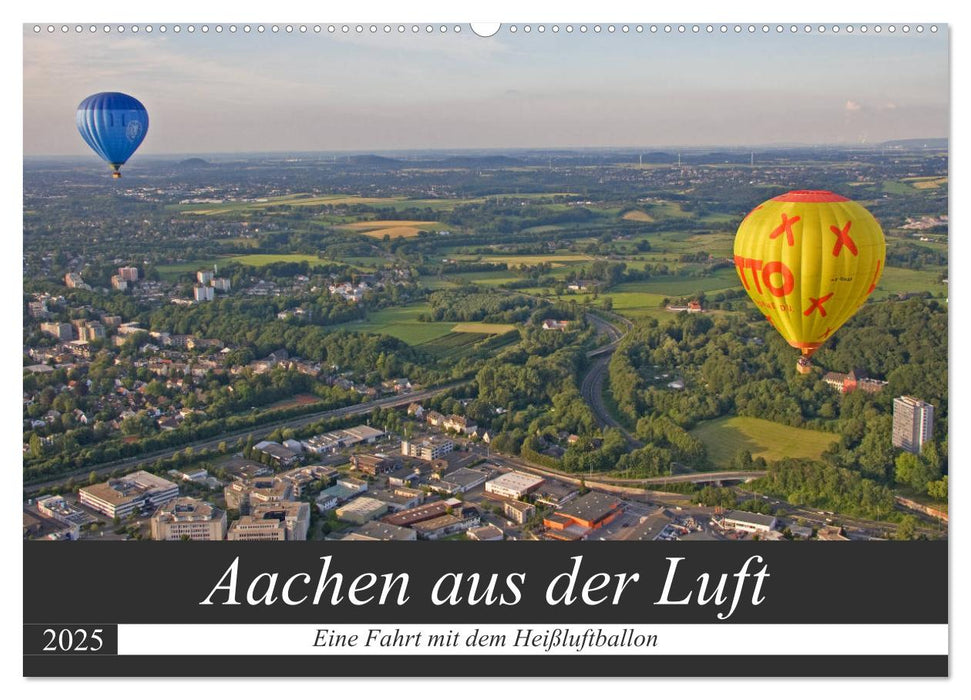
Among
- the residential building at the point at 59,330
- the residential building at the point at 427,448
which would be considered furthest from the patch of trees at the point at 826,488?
the residential building at the point at 59,330

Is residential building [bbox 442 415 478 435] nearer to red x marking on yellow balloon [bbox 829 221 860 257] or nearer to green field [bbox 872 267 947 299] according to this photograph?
red x marking on yellow balloon [bbox 829 221 860 257]

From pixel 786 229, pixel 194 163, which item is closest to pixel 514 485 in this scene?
pixel 786 229

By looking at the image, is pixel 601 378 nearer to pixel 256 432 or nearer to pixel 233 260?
pixel 256 432

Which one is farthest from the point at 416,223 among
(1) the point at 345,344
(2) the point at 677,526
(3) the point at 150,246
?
(2) the point at 677,526

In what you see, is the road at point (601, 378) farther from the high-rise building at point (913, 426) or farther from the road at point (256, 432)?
the high-rise building at point (913, 426)

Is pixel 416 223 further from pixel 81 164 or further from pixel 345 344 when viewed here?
pixel 81 164
